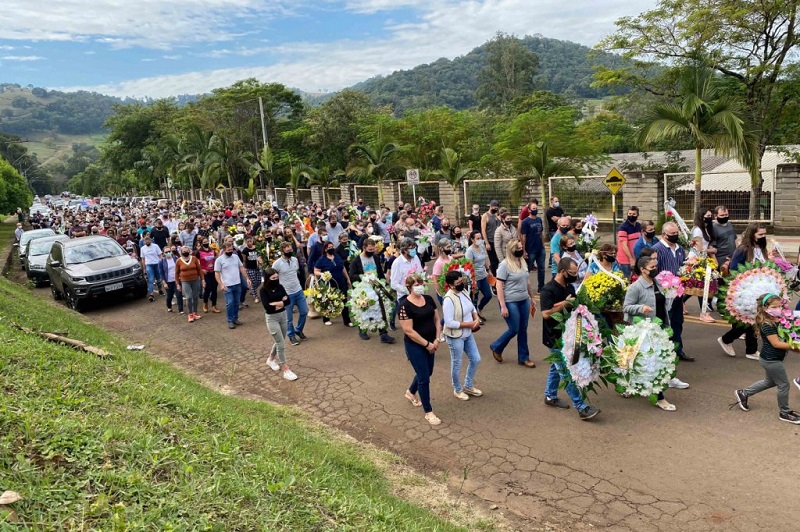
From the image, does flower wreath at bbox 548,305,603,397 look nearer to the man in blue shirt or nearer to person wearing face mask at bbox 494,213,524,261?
person wearing face mask at bbox 494,213,524,261

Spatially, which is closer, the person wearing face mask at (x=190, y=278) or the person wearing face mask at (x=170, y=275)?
the person wearing face mask at (x=190, y=278)

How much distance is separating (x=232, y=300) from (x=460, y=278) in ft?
19.7

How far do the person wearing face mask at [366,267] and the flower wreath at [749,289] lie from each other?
486 cm

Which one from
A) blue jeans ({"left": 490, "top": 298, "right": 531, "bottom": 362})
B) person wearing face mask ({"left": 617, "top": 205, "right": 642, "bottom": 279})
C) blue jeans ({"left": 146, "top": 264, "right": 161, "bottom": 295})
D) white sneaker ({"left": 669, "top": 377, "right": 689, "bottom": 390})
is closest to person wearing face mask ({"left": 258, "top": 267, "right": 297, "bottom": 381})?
blue jeans ({"left": 490, "top": 298, "right": 531, "bottom": 362})

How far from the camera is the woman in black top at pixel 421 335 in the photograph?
6.42 meters

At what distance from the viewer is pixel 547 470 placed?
5.43 metres

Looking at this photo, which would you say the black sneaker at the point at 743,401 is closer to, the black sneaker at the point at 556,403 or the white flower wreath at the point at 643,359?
the white flower wreath at the point at 643,359

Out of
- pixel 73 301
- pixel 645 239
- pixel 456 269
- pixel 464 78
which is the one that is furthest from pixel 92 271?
pixel 464 78

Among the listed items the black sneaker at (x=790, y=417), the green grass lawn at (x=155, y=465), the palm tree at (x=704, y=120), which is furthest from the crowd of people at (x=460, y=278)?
the palm tree at (x=704, y=120)

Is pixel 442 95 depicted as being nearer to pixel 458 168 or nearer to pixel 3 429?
pixel 458 168

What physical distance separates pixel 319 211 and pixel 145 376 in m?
12.7

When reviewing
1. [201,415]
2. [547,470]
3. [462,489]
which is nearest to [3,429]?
[201,415]

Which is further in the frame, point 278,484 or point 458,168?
point 458,168

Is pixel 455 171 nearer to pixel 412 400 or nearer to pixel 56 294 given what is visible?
pixel 56 294
